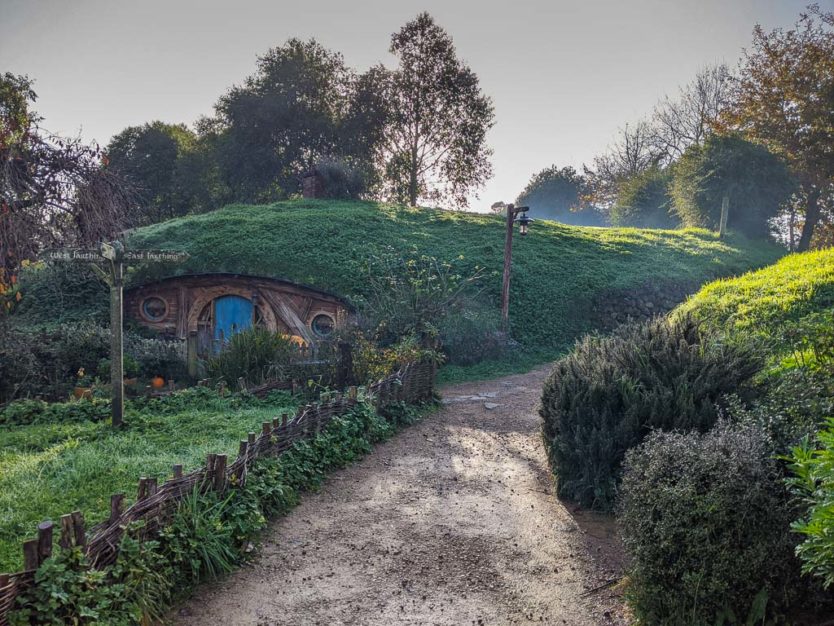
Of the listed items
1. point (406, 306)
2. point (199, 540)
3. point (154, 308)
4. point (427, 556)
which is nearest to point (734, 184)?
point (406, 306)

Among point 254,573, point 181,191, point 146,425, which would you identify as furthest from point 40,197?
point 181,191

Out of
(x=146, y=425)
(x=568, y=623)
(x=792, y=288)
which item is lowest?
(x=568, y=623)

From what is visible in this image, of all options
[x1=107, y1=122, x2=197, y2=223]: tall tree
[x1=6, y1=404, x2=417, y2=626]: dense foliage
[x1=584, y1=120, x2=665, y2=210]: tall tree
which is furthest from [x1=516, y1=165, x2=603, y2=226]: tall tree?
[x1=6, y1=404, x2=417, y2=626]: dense foliage

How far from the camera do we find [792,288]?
9.04 metres

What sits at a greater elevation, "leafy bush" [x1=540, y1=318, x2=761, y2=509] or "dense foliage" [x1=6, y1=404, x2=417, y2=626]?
"leafy bush" [x1=540, y1=318, x2=761, y2=509]

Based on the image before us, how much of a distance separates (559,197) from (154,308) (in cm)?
5431

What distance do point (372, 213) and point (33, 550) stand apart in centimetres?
2211

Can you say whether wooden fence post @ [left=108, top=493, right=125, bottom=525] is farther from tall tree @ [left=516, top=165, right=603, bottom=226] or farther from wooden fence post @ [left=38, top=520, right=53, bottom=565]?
tall tree @ [left=516, top=165, right=603, bottom=226]

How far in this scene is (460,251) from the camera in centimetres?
2091

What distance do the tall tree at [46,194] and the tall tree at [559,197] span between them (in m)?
56.8

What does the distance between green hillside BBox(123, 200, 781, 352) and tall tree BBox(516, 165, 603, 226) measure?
36.1 meters

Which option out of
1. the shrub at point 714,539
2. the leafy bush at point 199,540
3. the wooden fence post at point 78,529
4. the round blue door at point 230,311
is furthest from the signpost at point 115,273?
the round blue door at point 230,311

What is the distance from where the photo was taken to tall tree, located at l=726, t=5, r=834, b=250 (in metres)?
24.4

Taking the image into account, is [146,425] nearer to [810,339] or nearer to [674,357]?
[674,357]
